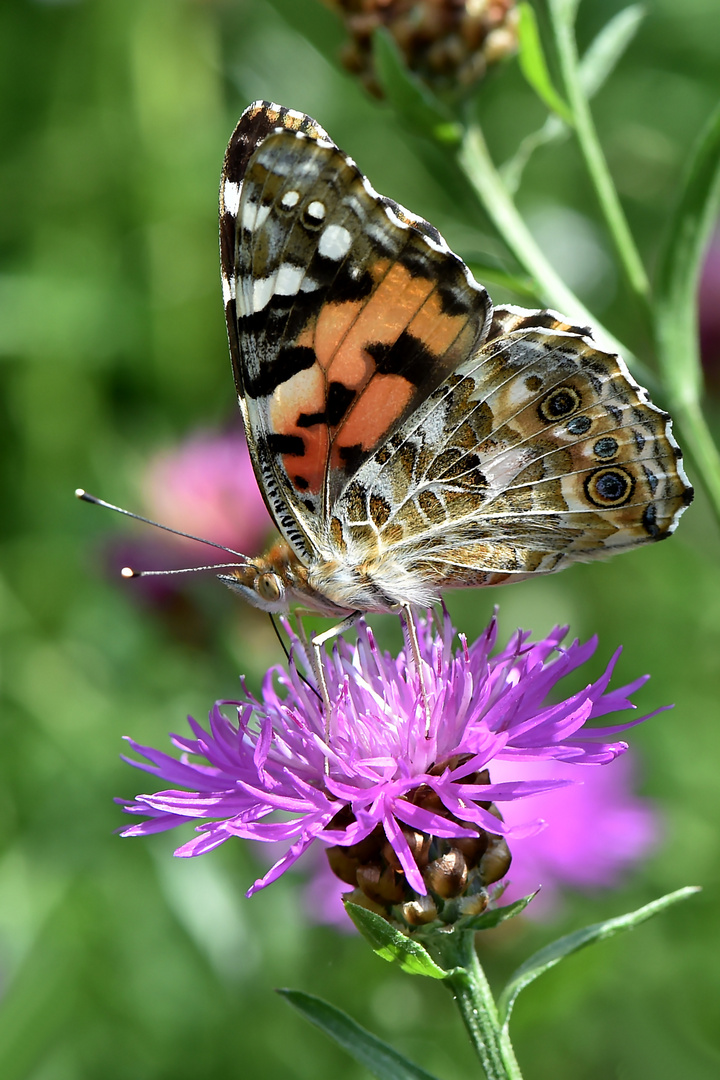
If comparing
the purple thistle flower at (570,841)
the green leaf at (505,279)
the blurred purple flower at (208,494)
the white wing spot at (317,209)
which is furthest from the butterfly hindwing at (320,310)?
the blurred purple flower at (208,494)

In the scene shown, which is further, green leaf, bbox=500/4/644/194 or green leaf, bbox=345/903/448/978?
green leaf, bbox=500/4/644/194

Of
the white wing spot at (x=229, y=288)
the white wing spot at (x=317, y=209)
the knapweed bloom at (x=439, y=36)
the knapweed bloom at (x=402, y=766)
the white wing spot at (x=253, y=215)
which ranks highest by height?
the knapweed bloom at (x=439, y=36)

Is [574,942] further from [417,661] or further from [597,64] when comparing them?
[597,64]

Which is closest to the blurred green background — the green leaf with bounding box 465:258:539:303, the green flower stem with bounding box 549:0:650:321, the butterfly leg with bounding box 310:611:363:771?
the green leaf with bounding box 465:258:539:303

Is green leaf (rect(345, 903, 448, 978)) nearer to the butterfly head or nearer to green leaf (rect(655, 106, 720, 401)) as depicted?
the butterfly head

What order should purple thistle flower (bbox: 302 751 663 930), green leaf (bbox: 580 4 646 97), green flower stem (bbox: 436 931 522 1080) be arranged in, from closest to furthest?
green flower stem (bbox: 436 931 522 1080), green leaf (bbox: 580 4 646 97), purple thistle flower (bbox: 302 751 663 930)

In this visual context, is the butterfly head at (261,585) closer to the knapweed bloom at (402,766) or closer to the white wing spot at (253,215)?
the knapweed bloom at (402,766)

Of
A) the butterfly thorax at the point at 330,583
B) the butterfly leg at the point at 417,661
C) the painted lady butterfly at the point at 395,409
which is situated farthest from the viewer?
the butterfly thorax at the point at 330,583

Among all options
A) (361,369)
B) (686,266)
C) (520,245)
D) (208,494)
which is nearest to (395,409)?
(361,369)
